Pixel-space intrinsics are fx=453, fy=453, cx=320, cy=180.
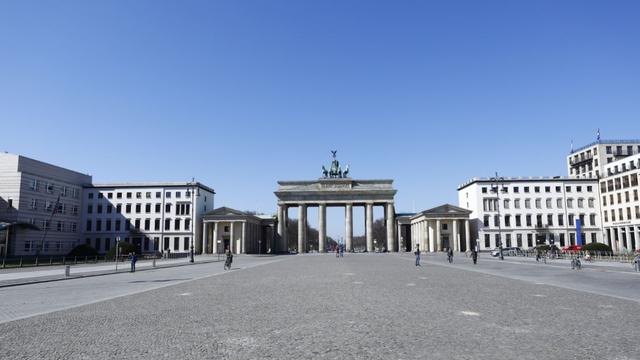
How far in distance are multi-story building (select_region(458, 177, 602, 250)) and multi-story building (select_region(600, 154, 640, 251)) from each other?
320 cm

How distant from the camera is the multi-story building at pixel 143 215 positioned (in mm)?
96875

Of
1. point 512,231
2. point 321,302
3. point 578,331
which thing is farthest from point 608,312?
point 512,231

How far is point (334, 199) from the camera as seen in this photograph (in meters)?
108

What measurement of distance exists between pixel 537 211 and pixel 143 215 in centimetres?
8670

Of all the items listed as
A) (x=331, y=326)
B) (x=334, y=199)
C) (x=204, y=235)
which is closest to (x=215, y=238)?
(x=204, y=235)

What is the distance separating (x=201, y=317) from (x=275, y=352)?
15.5ft

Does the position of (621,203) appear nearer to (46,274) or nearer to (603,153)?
(603,153)

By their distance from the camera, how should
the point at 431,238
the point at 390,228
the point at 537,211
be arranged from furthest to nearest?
the point at 390,228 < the point at 431,238 < the point at 537,211

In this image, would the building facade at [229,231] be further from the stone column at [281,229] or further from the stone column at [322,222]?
the stone column at [322,222]

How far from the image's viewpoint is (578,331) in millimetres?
10055

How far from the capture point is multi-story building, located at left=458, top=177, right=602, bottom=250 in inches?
3890

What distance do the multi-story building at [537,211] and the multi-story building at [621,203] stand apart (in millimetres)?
3197

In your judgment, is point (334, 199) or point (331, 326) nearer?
point (331, 326)

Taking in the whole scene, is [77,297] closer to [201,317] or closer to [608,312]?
[201,317]
